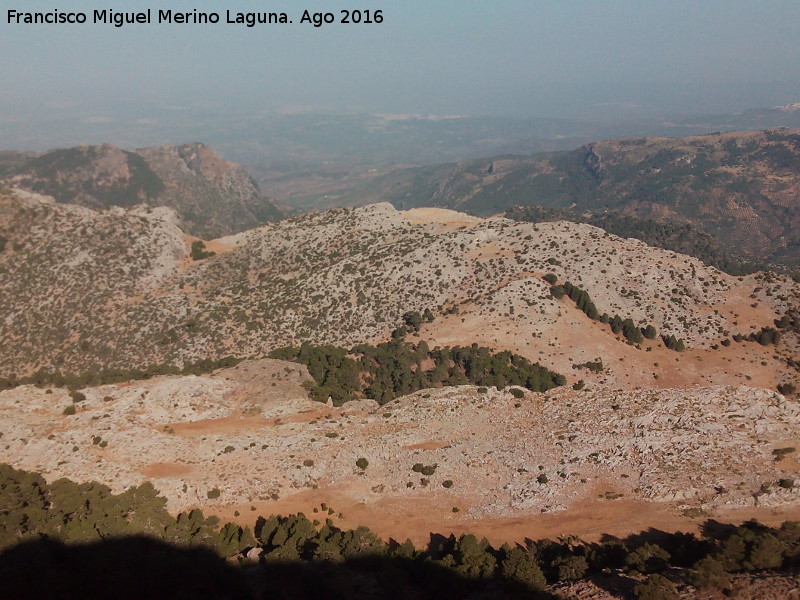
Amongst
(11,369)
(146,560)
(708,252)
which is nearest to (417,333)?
(146,560)

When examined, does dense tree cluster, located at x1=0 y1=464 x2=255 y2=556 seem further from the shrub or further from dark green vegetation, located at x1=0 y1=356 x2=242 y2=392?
the shrub

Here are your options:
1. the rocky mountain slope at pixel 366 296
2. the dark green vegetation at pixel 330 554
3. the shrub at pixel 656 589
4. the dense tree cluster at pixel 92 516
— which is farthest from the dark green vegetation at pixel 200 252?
the shrub at pixel 656 589

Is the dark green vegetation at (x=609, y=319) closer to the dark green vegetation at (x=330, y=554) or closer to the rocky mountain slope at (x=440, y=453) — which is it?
the rocky mountain slope at (x=440, y=453)

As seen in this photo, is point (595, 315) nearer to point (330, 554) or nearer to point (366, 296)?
point (366, 296)

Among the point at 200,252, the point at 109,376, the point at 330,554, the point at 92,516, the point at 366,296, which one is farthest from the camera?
the point at 200,252

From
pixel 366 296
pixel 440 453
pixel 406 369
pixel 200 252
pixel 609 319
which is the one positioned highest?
pixel 200 252

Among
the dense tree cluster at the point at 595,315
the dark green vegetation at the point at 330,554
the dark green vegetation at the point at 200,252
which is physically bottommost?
the dark green vegetation at the point at 330,554

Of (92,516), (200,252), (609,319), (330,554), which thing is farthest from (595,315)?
(200,252)
